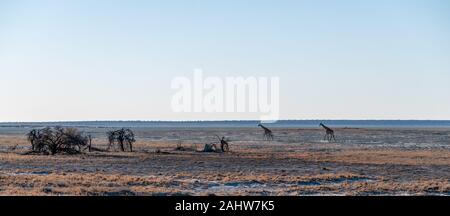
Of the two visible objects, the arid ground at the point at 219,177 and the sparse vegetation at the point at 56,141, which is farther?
the sparse vegetation at the point at 56,141

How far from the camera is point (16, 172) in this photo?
24016 mm

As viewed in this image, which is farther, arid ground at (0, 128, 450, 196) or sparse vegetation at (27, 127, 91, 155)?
sparse vegetation at (27, 127, 91, 155)

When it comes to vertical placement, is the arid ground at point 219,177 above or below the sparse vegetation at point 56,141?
below

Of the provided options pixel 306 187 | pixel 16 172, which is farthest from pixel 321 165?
pixel 16 172

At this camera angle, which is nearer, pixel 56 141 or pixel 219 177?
pixel 219 177

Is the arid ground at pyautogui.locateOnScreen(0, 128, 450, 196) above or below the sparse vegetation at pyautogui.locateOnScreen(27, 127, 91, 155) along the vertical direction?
below

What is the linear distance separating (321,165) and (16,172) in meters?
13.9

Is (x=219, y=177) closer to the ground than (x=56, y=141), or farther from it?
closer to the ground
